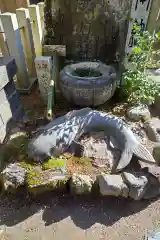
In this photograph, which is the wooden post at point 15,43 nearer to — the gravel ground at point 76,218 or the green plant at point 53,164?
the green plant at point 53,164

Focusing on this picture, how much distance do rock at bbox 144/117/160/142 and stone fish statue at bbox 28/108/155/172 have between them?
0.60 meters

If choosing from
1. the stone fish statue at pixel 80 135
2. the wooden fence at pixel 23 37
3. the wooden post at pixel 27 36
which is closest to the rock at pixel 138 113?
the stone fish statue at pixel 80 135

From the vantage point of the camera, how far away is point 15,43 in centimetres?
403

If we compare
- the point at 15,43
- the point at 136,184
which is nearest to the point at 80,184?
the point at 136,184

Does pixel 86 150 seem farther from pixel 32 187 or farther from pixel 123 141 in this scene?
pixel 32 187

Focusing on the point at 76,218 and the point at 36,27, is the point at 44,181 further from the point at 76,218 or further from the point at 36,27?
the point at 36,27

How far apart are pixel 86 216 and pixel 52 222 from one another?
0.44 metres

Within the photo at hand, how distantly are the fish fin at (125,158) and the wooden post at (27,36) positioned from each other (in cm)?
317

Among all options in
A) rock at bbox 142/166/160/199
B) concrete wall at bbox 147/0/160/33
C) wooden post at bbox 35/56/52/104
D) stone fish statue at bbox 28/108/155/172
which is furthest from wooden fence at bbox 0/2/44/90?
rock at bbox 142/166/160/199

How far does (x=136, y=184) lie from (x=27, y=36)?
12.1 ft

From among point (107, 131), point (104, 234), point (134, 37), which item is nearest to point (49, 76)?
point (107, 131)

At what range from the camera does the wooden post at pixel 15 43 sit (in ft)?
12.4

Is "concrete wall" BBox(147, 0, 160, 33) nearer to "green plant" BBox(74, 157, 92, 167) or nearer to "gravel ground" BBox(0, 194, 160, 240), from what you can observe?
"green plant" BBox(74, 157, 92, 167)

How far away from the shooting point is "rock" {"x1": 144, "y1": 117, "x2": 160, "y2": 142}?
3.53 m
